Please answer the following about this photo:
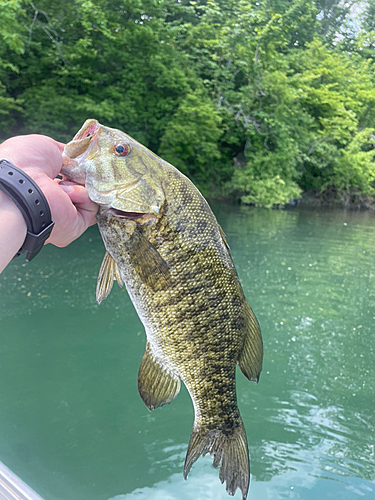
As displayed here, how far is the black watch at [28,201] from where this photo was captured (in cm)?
136

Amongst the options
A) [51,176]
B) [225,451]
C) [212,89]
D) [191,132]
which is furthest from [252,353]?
[212,89]

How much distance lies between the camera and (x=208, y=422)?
1.87 meters

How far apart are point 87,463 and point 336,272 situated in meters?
8.82

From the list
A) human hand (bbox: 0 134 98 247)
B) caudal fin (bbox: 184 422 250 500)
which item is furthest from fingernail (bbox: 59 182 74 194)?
caudal fin (bbox: 184 422 250 500)

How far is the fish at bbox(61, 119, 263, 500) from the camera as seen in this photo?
5.41 feet

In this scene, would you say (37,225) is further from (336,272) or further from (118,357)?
(336,272)

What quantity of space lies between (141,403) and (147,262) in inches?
160

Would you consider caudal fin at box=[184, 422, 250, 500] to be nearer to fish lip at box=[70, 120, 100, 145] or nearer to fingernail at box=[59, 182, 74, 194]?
fingernail at box=[59, 182, 74, 194]

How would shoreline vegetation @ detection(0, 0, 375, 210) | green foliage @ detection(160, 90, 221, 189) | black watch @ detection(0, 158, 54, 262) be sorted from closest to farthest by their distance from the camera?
→ black watch @ detection(0, 158, 54, 262) → shoreline vegetation @ detection(0, 0, 375, 210) → green foliage @ detection(160, 90, 221, 189)

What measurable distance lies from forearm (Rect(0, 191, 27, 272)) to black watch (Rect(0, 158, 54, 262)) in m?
0.02

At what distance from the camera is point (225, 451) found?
6.02ft

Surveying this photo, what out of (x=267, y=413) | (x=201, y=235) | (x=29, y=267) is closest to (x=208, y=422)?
(x=201, y=235)

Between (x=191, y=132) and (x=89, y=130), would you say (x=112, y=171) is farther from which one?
(x=191, y=132)

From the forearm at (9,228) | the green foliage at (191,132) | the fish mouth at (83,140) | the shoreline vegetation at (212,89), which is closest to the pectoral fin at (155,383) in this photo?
the forearm at (9,228)
